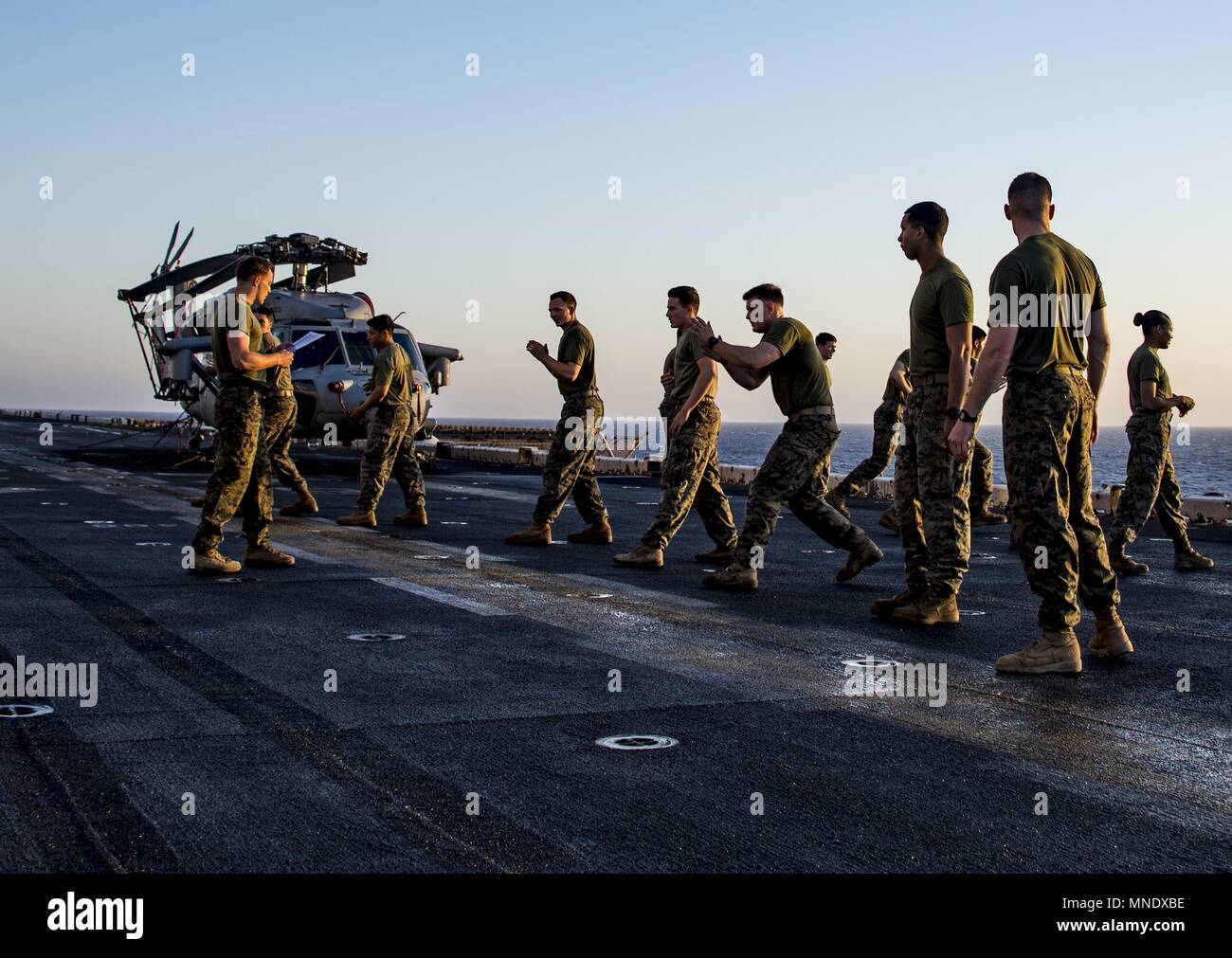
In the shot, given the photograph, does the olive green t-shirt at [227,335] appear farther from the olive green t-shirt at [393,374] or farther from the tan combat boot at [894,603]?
the tan combat boot at [894,603]

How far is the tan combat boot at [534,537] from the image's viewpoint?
1173cm

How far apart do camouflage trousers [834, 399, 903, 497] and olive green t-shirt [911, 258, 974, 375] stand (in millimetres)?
6221

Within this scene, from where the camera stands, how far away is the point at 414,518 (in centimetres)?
1357

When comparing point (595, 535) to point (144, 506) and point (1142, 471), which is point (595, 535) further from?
point (144, 506)

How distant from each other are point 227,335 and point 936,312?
4773 millimetres

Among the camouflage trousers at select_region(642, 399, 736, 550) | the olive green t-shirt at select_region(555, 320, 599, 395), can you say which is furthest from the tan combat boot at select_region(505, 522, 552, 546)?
the camouflage trousers at select_region(642, 399, 736, 550)

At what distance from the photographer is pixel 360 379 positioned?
71.0ft

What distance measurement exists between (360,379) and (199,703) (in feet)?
55.9

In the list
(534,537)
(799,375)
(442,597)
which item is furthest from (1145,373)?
(442,597)

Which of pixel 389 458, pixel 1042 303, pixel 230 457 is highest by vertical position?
pixel 1042 303

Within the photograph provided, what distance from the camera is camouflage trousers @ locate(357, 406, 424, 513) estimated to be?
13352 millimetres
